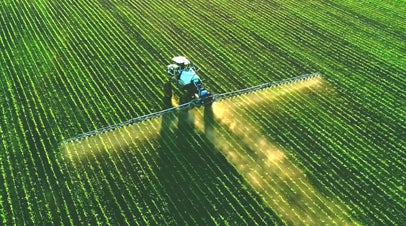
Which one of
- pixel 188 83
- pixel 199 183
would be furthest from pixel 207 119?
pixel 199 183

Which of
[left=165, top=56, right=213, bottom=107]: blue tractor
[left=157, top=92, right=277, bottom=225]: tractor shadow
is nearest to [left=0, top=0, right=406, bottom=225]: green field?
[left=157, top=92, right=277, bottom=225]: tractor shadow

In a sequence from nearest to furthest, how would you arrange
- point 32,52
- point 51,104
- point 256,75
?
point 51,104 → point 256,75 → point 32,52

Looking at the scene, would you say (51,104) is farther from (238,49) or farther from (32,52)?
(238,49)

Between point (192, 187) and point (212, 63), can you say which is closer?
point (192, 187)

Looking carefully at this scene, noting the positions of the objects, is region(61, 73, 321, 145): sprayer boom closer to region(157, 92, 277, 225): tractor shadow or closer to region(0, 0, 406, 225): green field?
region(0, 0, 406, 225): green field

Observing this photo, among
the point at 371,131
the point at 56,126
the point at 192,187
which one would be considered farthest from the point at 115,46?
the point at 371,131

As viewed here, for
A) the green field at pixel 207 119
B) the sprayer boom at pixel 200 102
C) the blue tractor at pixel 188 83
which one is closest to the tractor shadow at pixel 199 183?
the green field at pixel 207 119

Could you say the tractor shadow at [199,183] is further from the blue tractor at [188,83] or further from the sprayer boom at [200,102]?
the blue tractor at [188,83]

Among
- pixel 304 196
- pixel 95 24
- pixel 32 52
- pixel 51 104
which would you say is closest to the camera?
pixel 304 196
